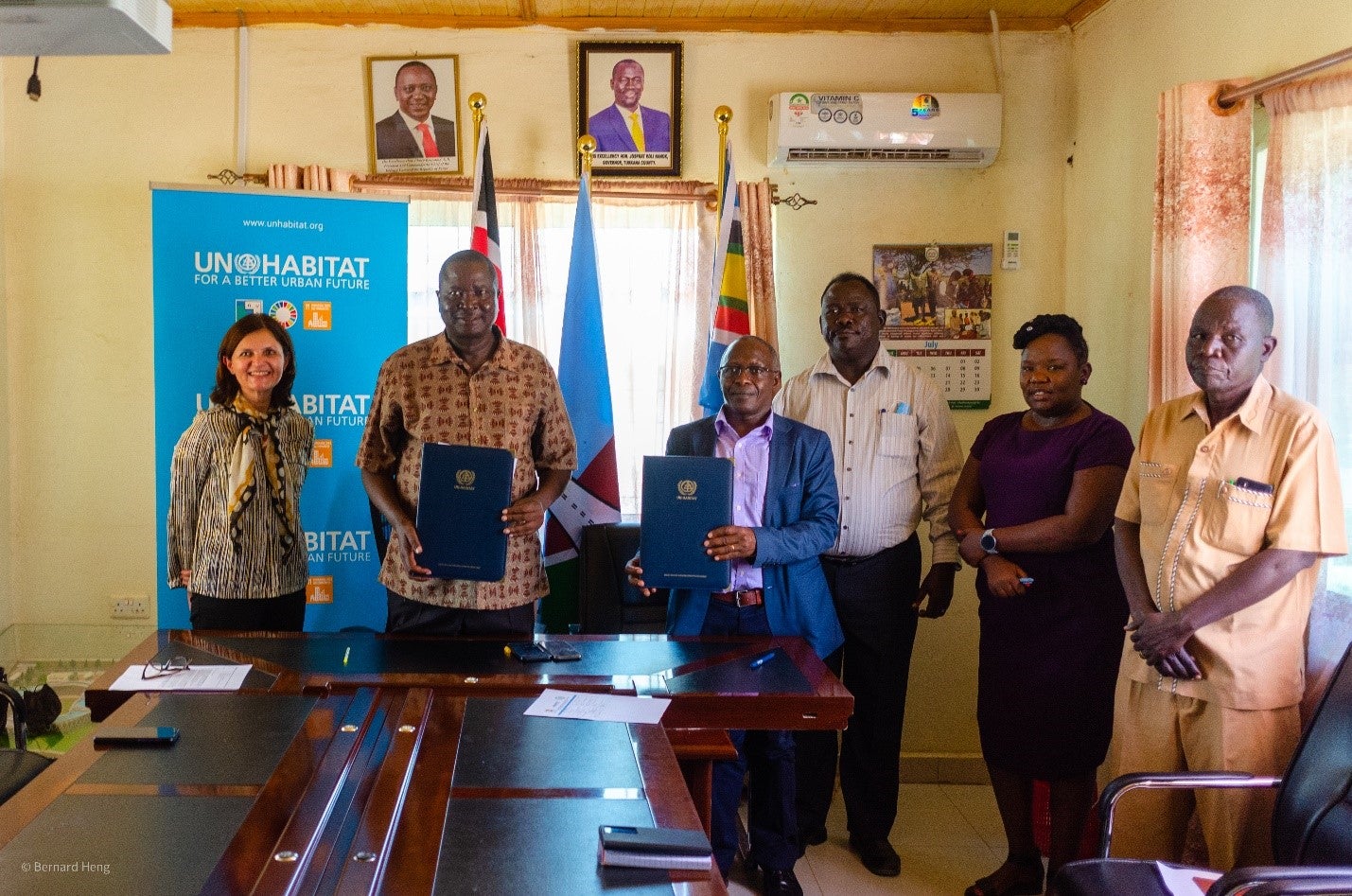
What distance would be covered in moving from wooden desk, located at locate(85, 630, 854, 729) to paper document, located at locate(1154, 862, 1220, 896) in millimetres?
638

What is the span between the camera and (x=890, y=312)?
4133 millimetres

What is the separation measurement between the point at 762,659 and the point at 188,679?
121 cm

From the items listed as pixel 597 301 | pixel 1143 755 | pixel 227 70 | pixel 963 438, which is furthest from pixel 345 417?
pixel 1143 755

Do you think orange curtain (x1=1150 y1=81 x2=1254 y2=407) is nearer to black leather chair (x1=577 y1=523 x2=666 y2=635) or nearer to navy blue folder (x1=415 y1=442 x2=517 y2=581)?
black leather chair (x1=577 y1=523 x2=666 y2=635)

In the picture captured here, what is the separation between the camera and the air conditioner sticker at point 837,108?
3979 mm

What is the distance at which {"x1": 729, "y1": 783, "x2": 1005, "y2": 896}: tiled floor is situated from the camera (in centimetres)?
310

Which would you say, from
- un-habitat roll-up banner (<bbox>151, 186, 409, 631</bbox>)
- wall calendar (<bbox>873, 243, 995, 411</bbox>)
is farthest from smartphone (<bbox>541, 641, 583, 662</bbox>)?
wall calendar (<bbox>873, 243, 995, 411</bbox>)

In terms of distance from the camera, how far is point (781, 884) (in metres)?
2.91

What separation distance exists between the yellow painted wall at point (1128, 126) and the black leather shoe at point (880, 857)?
1.60m

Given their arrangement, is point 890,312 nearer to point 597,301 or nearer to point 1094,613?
point 597,301

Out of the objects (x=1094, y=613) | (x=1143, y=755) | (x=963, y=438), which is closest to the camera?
(x=1143, y=755)

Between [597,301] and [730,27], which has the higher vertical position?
[730,27]

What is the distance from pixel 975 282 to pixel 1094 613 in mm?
1710

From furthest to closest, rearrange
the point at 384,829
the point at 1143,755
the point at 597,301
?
the point at 597,301 < the point at 1143,755 < the point at 384,829
